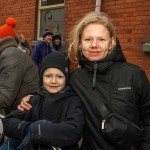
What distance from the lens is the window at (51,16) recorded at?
6.87m

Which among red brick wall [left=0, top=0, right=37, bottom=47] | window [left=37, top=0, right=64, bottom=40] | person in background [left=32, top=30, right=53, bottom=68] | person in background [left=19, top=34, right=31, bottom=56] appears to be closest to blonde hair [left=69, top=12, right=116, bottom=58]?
person in background [left=32, top=30, right=53, bottom=68]

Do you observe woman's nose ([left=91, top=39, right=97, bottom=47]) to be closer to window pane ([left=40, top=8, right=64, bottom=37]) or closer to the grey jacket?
the grey jacket

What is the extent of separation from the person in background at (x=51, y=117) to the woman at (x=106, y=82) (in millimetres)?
83

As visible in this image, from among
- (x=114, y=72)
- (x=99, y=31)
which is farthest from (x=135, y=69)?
(x=99, y=31)

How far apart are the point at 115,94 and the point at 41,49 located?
190 inches

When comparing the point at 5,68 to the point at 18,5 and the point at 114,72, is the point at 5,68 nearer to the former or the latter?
the point at 114,72

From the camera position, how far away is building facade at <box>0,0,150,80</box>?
466 centimetres

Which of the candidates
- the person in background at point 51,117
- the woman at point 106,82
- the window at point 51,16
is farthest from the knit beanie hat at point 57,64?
the window at point 51,16

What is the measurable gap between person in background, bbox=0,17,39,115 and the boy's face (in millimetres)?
622

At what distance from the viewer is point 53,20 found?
7188 mm

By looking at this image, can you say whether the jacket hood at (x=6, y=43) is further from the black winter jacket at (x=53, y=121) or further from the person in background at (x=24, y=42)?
the person in background at (x=24, y=42)

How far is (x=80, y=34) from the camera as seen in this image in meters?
2.16

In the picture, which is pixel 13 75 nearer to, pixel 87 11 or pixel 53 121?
pixel 53 121

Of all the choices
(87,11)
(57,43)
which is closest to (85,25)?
(87,11)
